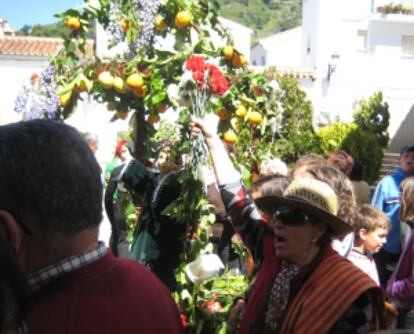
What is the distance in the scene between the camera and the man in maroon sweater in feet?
3.52

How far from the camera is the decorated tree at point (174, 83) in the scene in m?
2.59

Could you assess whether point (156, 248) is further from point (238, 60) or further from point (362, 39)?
point (362, 39)

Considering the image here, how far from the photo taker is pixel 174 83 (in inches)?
105

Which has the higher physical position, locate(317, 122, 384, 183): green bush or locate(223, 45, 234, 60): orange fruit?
locate(223, 45, 234, 60): orange fruit

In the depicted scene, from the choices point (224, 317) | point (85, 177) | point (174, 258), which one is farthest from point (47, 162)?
point (174, 258)

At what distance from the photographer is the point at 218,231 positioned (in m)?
4.70

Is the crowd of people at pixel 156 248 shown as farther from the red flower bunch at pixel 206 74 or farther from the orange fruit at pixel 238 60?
the orange fruit at pixel 238 60

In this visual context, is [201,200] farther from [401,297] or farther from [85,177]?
[85,177]

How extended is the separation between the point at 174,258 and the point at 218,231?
1568 millimetres

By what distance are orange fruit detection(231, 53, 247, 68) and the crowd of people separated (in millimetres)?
501

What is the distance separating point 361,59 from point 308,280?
66.4 feet

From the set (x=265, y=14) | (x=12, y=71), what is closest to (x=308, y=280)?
(x=12, y=71)

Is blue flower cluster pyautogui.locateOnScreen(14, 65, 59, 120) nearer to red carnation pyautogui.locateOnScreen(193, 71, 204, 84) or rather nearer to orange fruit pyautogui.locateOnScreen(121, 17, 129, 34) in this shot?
orange fruit pyautogui.locateOnScreen(121, 17, 129, 34)

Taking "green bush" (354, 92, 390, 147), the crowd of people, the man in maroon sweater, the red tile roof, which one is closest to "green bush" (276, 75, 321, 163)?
"green bush" (354, 92, 390, 147)
